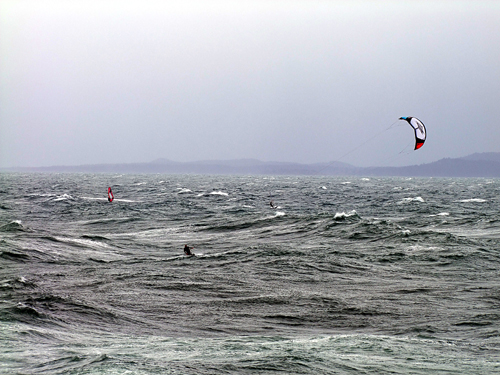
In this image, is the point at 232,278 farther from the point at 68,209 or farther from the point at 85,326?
the point at 68,209

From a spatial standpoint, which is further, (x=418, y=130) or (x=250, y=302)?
(x=418, y=130)

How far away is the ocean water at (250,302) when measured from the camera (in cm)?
1016

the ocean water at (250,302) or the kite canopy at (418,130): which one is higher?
the kite canopy at (418,130)

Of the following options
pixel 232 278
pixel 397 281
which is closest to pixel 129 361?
pixel 232 278

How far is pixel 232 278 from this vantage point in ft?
59.1

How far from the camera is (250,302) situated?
1492cm

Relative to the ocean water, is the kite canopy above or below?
above

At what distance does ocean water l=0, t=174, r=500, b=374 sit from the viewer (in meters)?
10.2

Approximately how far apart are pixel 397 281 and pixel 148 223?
64.3ft

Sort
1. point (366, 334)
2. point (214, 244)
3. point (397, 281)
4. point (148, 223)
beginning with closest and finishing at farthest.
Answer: point (366, 334) < point (397, 281) < point (214, 244) < point (148, 223)

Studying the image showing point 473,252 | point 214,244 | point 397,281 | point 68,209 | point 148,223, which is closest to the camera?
point 397,281

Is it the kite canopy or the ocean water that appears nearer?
the ocean water

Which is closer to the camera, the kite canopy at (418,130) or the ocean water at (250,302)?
the ocean water at (250,302)

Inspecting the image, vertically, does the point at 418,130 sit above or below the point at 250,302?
above
